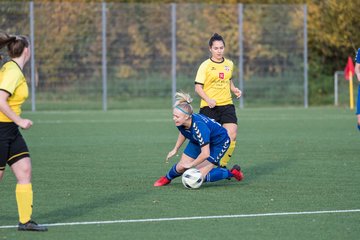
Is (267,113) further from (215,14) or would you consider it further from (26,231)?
(26,231)

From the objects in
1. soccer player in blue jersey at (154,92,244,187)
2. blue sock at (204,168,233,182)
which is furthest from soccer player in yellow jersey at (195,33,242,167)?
soccer player in blue jersey at (154,92,244,187)

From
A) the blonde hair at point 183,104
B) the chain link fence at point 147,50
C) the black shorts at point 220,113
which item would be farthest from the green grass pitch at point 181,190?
the chain link fence at point 147,50

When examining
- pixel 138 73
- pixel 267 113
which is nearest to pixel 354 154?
A: pixel 267 113

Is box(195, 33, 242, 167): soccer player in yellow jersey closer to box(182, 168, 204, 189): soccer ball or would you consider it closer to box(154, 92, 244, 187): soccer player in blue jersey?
box(154, 92, 244, 187): soccer player in blue jersey

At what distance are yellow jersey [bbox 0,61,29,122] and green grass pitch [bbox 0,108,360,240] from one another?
1.11 m

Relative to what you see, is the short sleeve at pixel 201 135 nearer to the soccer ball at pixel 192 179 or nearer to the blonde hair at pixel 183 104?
the blonde hair at pixel 183 104

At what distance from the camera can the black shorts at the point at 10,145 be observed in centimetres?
800

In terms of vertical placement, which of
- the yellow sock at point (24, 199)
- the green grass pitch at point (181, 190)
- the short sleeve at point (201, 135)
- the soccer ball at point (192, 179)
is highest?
the short sleeve at point (201, 135)

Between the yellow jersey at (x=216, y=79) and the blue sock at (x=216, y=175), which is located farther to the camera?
the yellow jersey at (x=216, y=79)

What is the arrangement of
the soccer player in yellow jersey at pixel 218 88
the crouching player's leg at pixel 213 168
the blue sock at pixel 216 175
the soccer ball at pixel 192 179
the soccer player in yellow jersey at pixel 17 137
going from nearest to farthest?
the soccer player in yellow jersey at pixel 17 137 < the soccer ball at pixel 192 179 < the crouching player's leg at pixel 213 168 < the blue sock at pixel 216 175 < the soccer player in yellow jersey at pixel 218 88

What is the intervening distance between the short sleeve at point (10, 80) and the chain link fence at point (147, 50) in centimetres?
2299

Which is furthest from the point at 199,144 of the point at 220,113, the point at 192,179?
the point at 220,113

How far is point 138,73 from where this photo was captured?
32.5 meters

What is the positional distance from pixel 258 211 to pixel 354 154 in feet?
21.5
